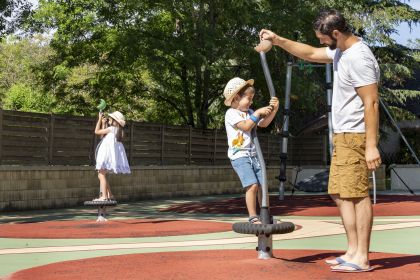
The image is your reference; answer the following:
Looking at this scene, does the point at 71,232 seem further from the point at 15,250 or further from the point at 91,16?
the point at 91,16

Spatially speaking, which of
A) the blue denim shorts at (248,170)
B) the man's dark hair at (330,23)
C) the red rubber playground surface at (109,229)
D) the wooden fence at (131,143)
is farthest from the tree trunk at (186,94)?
the man's dark hair at (330,23)

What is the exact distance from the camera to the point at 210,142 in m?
23.6

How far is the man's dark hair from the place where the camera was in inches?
245

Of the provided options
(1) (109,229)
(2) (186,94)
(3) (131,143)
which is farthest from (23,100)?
(1) (109,229)

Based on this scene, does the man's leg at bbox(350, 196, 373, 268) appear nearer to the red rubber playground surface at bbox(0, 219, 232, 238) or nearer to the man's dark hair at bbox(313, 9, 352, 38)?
A: the man's dark hair at bbox(313, 9, 352, 38)

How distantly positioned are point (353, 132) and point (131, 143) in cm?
1402

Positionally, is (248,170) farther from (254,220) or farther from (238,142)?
(254,220)

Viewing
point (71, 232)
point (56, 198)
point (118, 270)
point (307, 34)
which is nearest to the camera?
point (118, 270)

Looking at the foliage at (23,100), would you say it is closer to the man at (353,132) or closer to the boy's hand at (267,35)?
the boy's hand at (267,35)

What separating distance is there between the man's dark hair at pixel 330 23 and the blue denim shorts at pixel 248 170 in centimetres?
204

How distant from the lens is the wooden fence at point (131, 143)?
16062mm

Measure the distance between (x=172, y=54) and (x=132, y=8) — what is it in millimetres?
1956

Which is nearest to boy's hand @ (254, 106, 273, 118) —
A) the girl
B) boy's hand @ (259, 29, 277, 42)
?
boy's hand @ (259, 29, 277, 42)

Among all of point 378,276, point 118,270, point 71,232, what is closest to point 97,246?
point 71,232
